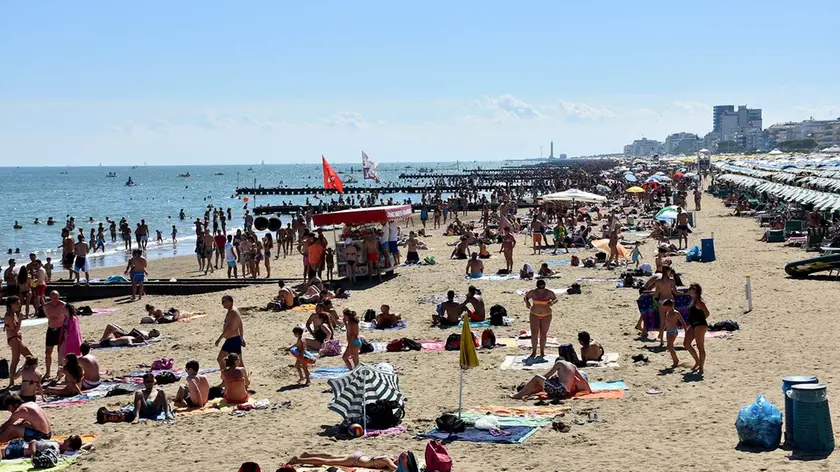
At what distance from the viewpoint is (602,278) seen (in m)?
19.5

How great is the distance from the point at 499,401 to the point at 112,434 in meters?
4.07

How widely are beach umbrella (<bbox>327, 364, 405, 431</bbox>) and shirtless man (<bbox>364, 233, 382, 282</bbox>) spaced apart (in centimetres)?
1094

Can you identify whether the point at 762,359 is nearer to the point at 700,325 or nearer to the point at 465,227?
the point at 700,325

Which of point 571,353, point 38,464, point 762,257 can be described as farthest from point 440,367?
point 762,257

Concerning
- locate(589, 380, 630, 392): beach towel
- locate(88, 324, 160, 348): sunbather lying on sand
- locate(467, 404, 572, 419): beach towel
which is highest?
locate(589, 380, 630, 392): beach towel

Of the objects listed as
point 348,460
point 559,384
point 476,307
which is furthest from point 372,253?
point 348,460

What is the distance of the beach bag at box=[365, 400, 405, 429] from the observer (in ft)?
29.2

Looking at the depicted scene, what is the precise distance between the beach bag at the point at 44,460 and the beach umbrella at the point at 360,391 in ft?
8.46

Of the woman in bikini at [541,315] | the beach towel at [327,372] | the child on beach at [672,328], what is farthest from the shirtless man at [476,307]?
the child on beach at [672,328]

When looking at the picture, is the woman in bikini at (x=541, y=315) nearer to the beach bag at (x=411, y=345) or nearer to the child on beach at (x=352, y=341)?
the beach bag at (x=411, y=345)

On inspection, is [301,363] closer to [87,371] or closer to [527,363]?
[87,371]

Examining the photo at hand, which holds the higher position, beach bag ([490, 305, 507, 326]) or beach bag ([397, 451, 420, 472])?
beach bag ([397, 451, 420, 472])

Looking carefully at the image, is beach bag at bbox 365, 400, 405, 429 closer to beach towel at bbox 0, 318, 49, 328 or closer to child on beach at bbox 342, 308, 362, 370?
child on beach at bbox 342, 308, 362, 370

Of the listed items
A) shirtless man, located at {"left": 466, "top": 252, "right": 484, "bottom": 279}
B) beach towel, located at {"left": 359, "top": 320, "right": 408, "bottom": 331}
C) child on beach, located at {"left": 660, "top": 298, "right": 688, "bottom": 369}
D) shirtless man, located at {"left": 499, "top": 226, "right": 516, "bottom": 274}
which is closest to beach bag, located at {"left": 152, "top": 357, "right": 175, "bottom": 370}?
beach towel, located at {"left": 359, "top": 320, "right": 408, "bottom": 331}
